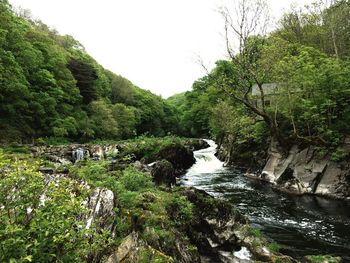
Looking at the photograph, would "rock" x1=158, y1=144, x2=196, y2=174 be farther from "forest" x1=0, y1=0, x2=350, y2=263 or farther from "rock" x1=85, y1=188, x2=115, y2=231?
"rock" x1=85, y1=188, x2=115, y2=231

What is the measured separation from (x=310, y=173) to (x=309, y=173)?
0.27 ft

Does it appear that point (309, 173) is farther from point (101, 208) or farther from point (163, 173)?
point (101, 208)

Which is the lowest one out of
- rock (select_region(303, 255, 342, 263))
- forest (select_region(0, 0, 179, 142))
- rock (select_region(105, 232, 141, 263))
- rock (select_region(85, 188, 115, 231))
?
rock (select_region(303, 255, 342, 263))

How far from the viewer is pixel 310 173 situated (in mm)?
18141

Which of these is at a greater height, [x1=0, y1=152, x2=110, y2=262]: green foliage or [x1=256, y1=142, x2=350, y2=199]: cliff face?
[x1=0, y1=152, x2=110, y2=262]: green foliage

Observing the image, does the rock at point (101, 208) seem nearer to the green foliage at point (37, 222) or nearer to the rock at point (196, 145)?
the green foliage at point (37, 222)

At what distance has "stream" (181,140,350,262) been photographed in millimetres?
10469

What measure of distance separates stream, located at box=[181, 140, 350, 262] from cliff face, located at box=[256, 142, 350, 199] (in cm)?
76

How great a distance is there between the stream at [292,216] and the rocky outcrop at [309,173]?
0.73 m

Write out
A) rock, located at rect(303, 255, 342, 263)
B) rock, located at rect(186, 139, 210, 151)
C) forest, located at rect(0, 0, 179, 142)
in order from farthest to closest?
rock, located at rect(186, 139, 210, 151)
forest, located at rect(0, 0, 179, 142)
rock, located at rect(303, 255, 342, 263)

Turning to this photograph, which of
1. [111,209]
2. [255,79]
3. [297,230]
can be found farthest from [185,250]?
[255,79]

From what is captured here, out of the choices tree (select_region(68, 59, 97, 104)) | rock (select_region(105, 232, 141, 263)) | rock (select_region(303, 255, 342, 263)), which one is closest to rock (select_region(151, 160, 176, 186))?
rock (select_region(303, 255, 342, 263))


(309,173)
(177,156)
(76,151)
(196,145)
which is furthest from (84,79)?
(309,173)

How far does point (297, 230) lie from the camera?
12.0 meters
